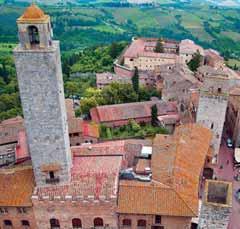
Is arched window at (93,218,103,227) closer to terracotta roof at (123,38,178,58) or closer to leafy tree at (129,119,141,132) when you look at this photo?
leafy tree at (129,119,141,132)

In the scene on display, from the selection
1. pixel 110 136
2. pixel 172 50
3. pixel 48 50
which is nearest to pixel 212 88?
pixel 110 136

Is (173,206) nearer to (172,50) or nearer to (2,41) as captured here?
(172,50)

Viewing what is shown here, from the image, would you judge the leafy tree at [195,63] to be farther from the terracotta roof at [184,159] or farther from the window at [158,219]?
the window at [158,219]

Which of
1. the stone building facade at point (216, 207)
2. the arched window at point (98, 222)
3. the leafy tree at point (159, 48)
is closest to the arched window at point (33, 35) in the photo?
the arched window at point (98, 222)

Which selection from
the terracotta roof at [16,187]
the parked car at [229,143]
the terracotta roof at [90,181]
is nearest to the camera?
the terracotta roof at [90,181]

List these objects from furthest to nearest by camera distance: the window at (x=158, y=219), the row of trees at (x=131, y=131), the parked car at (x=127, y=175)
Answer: the row of trees at (x=131, y=131)
the parked car at (x=127, y=175)
the window at (x=158, y=219)

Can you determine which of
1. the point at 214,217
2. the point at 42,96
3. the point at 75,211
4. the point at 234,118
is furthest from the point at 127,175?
the point at 234,118

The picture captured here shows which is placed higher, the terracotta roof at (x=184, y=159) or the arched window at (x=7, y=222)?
the terracotta roof at (x=184, y=159)
